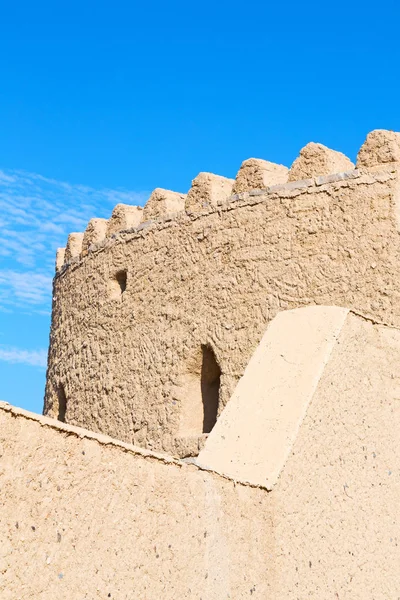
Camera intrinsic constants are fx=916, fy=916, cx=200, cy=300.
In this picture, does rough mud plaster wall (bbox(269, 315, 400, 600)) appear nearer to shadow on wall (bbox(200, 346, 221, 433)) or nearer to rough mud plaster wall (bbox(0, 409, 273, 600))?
rough mud plaster wall (bbox(0, 409, 273, 600))

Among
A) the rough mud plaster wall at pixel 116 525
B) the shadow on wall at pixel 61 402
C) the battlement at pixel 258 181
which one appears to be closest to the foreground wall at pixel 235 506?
the rough mud plaster wall at pixel 116 525

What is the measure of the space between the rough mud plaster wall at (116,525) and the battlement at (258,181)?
429cm

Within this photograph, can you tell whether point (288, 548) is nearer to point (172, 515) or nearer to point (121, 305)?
point (172, 515)

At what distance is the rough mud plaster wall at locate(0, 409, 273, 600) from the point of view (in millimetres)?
3043

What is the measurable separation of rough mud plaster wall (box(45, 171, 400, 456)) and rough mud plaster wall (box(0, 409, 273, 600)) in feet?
11.7

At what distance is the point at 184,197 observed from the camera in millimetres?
9500

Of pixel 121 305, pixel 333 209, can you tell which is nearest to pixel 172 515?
pixel 333 209

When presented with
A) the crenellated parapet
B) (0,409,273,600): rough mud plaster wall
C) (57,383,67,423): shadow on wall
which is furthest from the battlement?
(0,409,273,600): rough mud plaster wall

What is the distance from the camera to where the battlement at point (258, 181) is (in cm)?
761

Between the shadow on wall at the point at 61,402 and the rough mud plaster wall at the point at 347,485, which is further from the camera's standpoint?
the shadow on wall at the point at 61,402

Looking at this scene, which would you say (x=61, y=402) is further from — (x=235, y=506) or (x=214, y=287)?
(x=235, y=506)

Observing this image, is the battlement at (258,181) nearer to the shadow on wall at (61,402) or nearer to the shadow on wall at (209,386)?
the shadow on wall at (209,386)

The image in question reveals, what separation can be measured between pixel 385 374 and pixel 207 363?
3.56 metres

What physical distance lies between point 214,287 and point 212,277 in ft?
0.36
